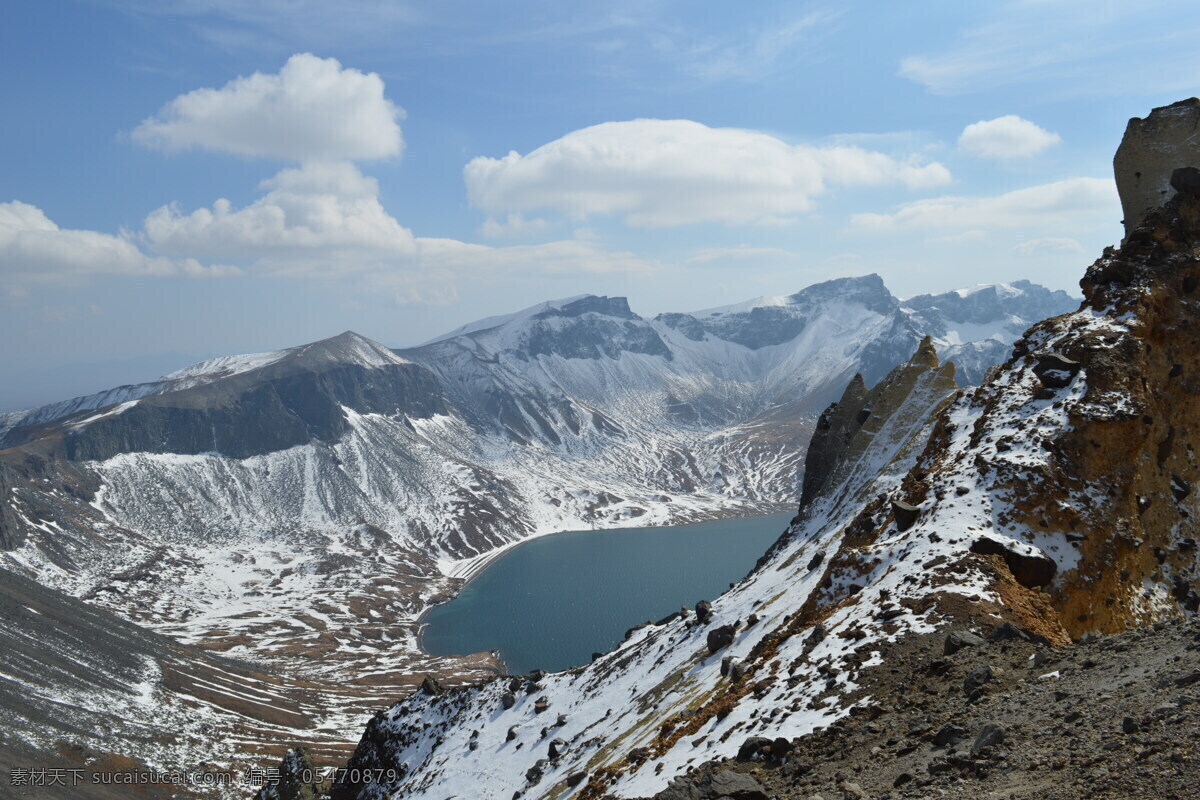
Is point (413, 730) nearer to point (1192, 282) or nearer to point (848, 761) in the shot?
point (848, 761)

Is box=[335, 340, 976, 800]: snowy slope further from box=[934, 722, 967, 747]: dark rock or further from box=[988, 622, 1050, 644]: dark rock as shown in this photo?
box=[934, 722, 967, 747]: dark rock

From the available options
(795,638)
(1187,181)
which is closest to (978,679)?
(795,638)

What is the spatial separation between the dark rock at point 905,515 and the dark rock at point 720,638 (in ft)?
63.1

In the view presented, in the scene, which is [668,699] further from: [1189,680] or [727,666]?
[1189,680]

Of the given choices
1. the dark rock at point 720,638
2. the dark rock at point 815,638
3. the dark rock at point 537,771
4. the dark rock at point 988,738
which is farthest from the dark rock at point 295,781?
the dark rock at point 988,738

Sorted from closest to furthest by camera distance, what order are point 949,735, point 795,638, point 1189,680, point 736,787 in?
point 1189,680 → point 949,735 → point 736,787 → point 795,638

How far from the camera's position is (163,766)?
103 m

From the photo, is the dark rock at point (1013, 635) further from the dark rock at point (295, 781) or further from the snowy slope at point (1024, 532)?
the dark rock at point (295, 781)

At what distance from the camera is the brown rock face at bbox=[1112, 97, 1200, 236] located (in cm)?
3500

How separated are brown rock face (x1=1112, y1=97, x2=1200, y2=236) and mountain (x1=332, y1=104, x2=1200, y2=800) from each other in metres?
0.33

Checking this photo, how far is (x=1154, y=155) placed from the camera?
118 feet

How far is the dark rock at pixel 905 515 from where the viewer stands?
2706 centimetres

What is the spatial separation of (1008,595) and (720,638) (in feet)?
84.0

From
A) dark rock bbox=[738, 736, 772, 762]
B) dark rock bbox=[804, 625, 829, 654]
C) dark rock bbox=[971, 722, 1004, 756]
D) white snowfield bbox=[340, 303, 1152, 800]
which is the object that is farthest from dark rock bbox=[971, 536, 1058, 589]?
dark rock bbox=[971, 722, 1004, 756]
